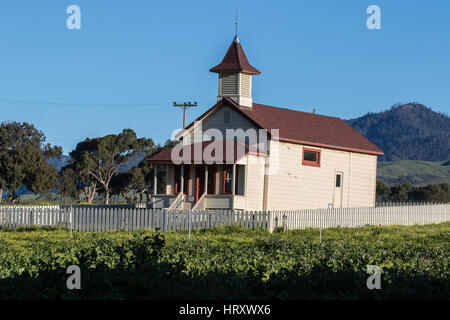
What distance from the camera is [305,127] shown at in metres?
36.4

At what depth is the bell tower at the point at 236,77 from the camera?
112 ft

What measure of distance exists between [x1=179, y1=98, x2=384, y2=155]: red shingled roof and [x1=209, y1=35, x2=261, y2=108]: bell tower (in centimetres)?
46

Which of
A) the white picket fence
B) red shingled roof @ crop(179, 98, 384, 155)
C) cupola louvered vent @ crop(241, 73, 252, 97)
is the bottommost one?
the white picket fence

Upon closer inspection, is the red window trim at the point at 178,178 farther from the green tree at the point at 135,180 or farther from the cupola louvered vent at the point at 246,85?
the green tree at the point at 135,180

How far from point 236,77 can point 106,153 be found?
41.5m

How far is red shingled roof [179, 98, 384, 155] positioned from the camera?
33719 millimetres

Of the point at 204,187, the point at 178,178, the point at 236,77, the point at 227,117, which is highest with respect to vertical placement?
the point at 236,77

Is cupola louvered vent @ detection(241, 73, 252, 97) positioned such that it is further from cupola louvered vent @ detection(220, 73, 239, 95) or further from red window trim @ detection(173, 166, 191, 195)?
red window trim @ detection(173, 166, 191, 195)

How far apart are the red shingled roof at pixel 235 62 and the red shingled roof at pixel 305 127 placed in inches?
65.2
